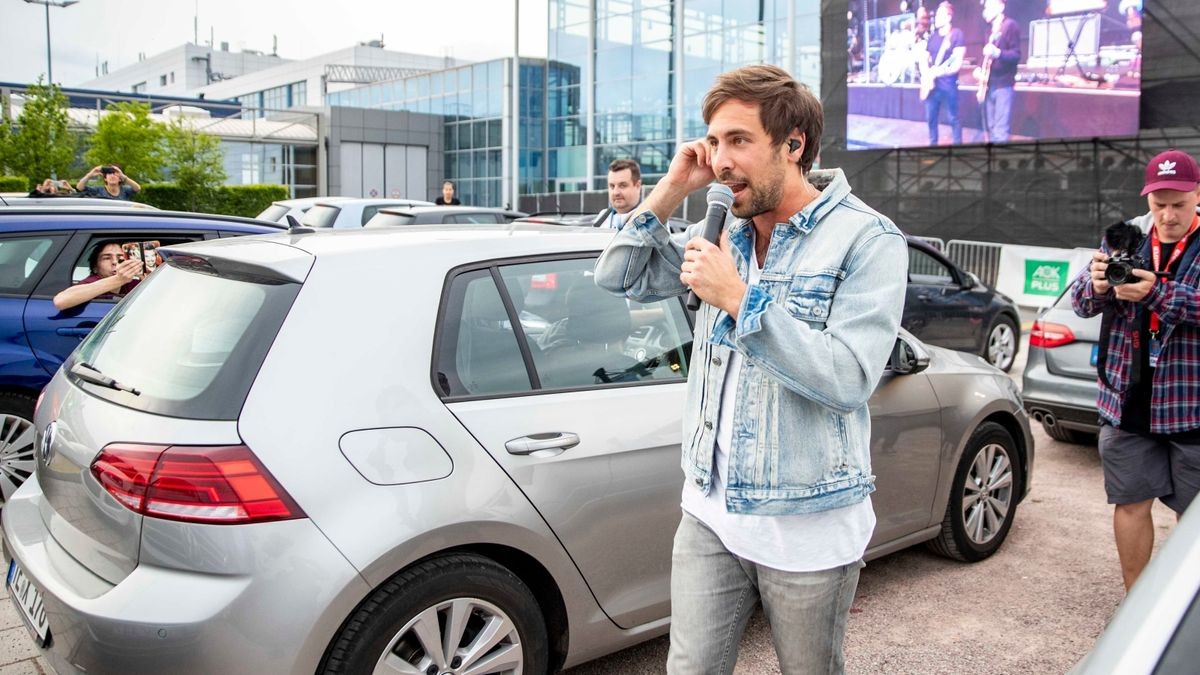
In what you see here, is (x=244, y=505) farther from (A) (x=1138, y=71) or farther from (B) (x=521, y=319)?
(A) (x=1138, y=71)

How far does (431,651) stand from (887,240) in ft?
5.57

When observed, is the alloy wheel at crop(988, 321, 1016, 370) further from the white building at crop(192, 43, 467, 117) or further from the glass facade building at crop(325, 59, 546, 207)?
the white building at crop(192, 43, 467, 117)

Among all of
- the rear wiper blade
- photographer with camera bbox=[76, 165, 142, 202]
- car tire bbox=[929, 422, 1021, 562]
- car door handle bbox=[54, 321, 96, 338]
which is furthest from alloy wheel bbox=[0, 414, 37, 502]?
photographer with camera bbox=[76, 165, 142, 202]

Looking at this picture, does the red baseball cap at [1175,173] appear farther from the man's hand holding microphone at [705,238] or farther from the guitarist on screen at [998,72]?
the guitarist on screen at [998,72]

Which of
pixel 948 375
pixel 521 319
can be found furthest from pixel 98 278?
pixel 948 375

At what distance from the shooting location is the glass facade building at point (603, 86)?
27625 millimetres

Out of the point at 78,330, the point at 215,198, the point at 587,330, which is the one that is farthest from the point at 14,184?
the point at 587,330

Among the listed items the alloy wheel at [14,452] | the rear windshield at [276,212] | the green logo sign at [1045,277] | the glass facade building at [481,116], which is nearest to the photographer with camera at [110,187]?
the rear windshield at [276,212]

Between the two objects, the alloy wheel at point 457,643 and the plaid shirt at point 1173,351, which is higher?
the plaid shirt at point 1173,351

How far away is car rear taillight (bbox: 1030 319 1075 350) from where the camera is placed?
673 centimetres

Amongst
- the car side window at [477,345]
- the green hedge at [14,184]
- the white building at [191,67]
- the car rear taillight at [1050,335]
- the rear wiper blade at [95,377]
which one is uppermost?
the white building at [191,67]

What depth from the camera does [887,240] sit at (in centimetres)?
211

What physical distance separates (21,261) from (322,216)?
770 centimetres

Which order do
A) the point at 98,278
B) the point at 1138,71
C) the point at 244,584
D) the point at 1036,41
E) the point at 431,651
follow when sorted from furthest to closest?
1. the point at 1036,41
2. the point at 1138,71
3. the point at 98,278
4. the point at 431,651
5. the point at 244,584
